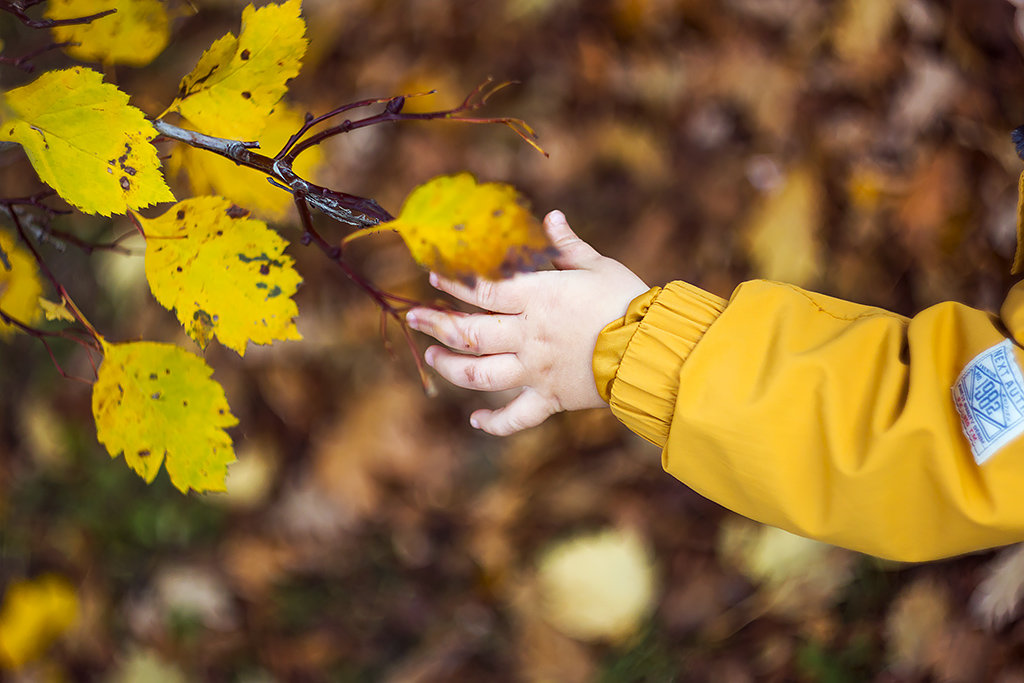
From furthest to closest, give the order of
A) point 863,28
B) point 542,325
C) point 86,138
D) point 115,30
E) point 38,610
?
point 38,610
point 863,28
point 542,325
point 115,30
point 86,138

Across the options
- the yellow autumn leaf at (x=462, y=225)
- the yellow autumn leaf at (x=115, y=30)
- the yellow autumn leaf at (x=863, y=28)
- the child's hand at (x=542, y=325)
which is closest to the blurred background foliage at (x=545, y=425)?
the yellow autumn leaf at (x=863, y=28)

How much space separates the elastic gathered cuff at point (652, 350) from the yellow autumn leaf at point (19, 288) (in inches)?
19.4

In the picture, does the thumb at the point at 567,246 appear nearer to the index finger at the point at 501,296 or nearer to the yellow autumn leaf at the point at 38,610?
the index finger at the point at 501,296

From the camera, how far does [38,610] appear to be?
1.10 meters

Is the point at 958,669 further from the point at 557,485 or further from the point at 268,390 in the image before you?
the point at 268,390

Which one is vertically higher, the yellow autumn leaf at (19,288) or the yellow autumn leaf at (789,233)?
the yellow autumn leaf at (19,288)

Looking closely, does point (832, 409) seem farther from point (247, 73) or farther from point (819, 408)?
point (247, 73)

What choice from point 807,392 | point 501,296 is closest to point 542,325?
point 501,296

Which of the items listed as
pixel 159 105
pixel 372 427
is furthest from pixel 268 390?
pixel 159 105

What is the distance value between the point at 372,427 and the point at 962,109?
A: 1.00 m

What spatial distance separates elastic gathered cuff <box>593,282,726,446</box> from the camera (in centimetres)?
60

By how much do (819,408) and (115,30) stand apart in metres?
0.66

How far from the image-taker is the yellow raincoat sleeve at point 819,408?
0.56m

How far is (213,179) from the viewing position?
24.4 inches
